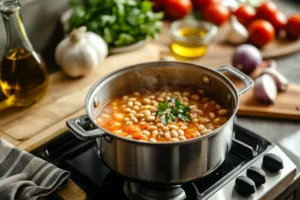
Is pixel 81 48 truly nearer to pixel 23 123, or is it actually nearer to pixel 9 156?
pixel 23 123

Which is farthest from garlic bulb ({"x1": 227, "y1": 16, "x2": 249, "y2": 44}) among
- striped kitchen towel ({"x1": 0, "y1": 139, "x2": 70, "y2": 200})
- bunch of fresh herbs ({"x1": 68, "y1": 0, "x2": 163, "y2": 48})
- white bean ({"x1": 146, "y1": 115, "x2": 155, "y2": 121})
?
striped kitchen towel ({"x1": 0, "y1": 139, "x2": 70, "y2": 200})

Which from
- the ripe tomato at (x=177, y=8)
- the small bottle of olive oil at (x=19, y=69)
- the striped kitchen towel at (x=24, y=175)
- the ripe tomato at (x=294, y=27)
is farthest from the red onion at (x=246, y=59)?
the striped kitchen towel at (x=24, y=175)

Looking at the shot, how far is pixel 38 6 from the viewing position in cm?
148

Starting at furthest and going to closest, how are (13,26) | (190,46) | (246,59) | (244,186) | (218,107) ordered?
1. (190,46)
2. (246,59)
3. (13,26)
4. (218,107)
5. (244,186)

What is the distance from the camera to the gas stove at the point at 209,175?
1.02 meters

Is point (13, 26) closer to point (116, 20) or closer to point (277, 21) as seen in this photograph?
point (116, 20)

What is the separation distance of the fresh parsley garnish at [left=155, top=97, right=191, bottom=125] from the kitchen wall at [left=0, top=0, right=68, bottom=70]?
1.98ft

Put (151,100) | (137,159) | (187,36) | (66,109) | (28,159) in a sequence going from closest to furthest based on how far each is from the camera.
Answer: (137,159) → (28,159) → (151,100) → (66,109) → (187,36)

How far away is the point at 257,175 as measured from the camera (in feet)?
3.37

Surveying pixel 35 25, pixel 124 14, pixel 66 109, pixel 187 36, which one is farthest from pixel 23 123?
pixel 187 36

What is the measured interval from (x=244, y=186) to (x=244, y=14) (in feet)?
2.99

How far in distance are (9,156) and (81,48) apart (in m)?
0.43

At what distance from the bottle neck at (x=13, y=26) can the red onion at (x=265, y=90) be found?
63 cm

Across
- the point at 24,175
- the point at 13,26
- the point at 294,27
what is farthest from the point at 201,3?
the point at 24,175
